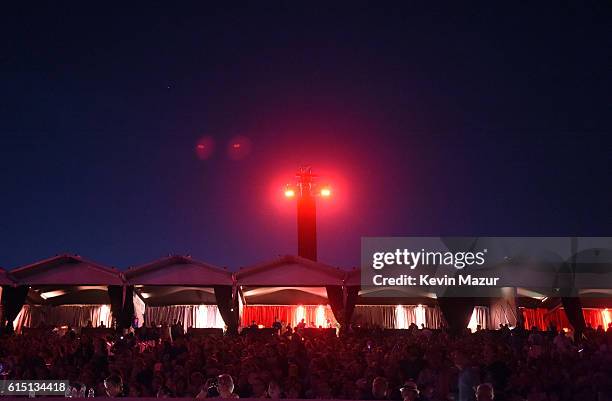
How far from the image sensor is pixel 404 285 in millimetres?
22656

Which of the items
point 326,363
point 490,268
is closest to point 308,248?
point 490,268

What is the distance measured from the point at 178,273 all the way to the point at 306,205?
1425cm

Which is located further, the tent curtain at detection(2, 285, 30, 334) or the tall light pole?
the tall light pole

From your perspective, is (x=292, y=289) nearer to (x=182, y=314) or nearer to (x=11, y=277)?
(x=182, y=314)

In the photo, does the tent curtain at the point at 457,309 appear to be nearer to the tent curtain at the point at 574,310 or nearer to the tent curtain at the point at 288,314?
the tent curtain at the point at 574,310

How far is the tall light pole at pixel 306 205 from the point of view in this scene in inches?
1375

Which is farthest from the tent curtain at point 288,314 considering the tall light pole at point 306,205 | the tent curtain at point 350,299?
the tall light pole at point 306,205

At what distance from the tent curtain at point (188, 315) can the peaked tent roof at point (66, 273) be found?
3.18 meters

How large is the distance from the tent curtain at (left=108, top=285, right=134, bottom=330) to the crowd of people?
317cm

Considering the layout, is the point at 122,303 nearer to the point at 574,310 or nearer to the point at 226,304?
the point at 226,304

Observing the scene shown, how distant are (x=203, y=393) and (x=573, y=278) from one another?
14.6 metres

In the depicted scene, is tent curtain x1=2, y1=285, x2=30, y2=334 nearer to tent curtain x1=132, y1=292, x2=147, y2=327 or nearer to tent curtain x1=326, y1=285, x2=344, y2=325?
tent curtain x1=132, y1=292, x2=147, y2=327

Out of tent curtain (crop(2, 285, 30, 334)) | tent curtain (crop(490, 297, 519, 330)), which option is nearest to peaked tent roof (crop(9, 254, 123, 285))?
tent curtain (crop(2, 285, 30, 334))

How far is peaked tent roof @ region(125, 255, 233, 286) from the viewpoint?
21.8 m
